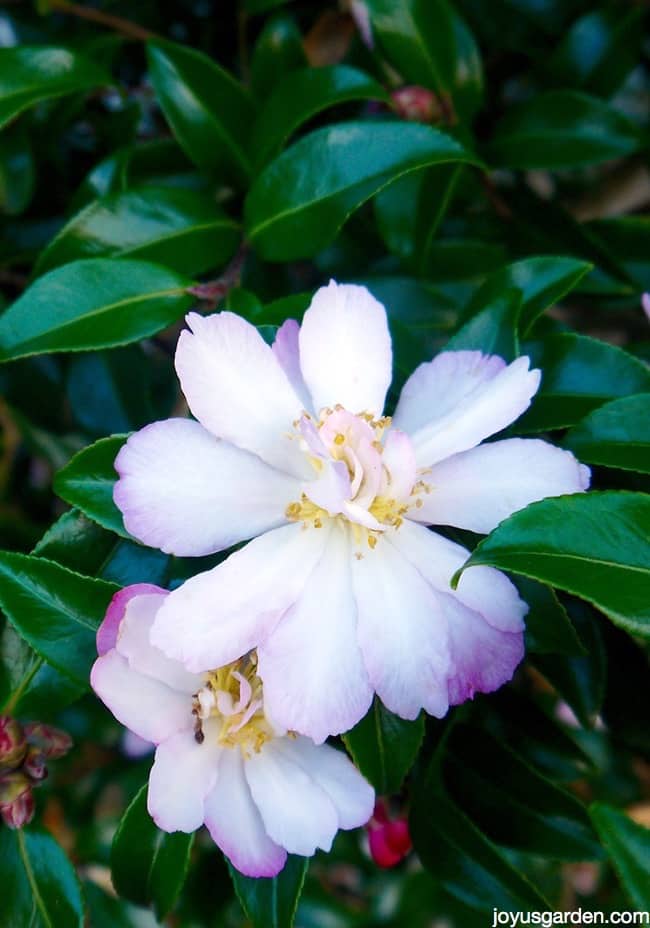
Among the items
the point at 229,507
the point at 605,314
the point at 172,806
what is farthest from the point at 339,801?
the point at 605,314

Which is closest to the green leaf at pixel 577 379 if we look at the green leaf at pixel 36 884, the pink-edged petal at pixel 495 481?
the pink-edged petal at pixel 495 481

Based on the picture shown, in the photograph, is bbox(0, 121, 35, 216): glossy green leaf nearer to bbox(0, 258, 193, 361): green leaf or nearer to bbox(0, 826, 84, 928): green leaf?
bbox(0, 258, 193, 361): green leaf

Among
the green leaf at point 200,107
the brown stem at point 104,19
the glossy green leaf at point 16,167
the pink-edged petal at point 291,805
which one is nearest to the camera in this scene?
the pink-edged petal at point 291,805

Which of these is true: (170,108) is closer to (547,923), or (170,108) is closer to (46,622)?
(46,622)

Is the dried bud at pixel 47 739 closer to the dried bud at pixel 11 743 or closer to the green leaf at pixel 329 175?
the dried bud at pixel 11 743

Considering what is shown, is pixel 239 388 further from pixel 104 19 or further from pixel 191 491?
pixel 104 19

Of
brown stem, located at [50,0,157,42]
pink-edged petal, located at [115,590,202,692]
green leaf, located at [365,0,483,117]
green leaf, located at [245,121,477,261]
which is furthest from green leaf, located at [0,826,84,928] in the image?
brown stem, located at [50,0,157,42]
